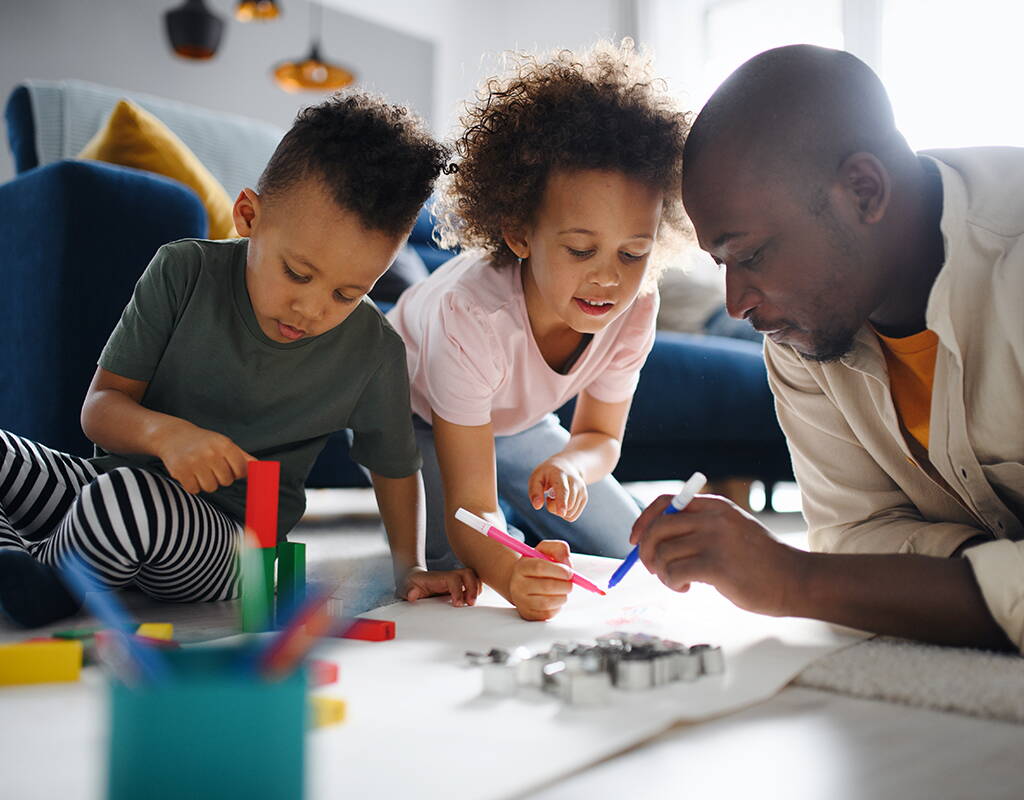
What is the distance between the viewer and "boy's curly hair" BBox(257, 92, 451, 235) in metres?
1.11

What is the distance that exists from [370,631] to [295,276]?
0.44 metres

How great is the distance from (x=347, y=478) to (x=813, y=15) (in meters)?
3.23

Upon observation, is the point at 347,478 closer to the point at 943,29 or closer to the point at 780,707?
the point at 780,707

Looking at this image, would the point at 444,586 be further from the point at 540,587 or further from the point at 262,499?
the point at 262,499

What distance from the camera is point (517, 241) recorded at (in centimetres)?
133

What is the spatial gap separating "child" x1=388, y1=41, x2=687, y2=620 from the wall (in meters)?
2.37

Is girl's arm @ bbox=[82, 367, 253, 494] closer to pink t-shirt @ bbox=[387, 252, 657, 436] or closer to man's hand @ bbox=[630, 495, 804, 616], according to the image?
pink t-shirt @ bbox=[387, 252, 657, 436]

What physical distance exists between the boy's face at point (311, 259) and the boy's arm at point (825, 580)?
501 millimetres

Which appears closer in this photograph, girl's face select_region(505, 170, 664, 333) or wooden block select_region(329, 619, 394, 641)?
wooden block select_region(329, 619, 394, 641)

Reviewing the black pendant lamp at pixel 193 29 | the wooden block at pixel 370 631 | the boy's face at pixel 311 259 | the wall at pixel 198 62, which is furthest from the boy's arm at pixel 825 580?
the black pendant lamp at pixel 193 29

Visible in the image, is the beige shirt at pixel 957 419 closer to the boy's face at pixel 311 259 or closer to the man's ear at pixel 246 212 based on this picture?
the boy's face at pixel 311 259

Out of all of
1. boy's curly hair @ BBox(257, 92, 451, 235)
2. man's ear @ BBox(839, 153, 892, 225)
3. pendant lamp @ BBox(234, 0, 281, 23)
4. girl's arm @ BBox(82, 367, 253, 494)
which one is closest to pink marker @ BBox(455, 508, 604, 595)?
girl's arm @ BBox(82, 367, 253, 494)

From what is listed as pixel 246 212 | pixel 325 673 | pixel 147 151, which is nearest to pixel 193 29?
pixel 147 151

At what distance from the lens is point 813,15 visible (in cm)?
400
